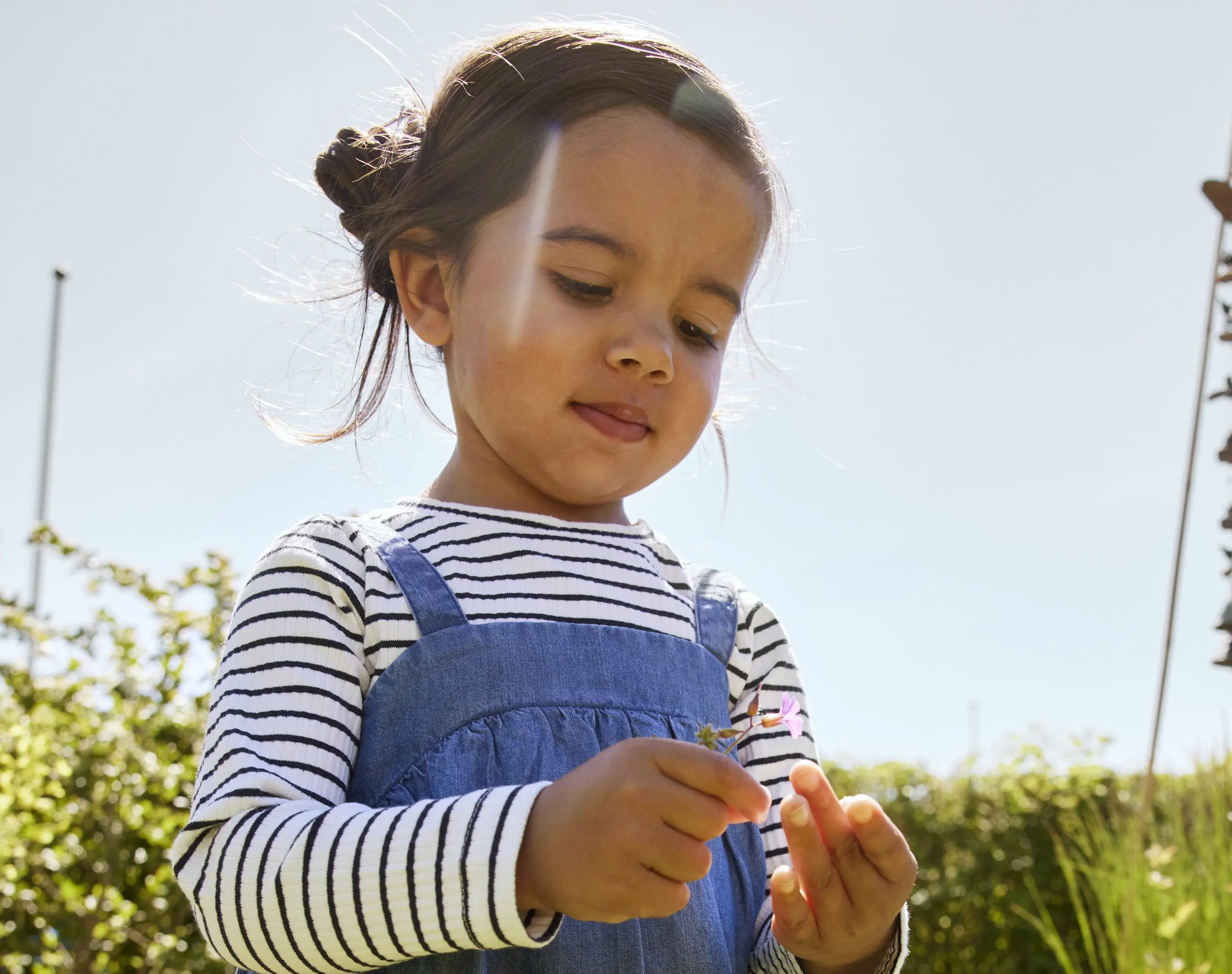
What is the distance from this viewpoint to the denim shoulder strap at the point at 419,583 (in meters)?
1.50

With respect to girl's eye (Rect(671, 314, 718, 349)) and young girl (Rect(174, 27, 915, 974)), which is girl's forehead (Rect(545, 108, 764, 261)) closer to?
young girl (Rect(174, 27, 915, 974))

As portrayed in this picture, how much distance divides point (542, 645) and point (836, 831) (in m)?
0.46

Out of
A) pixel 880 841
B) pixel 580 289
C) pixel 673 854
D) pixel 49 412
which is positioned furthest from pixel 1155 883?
pixel 49 412

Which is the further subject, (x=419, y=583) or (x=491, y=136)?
(x=491, y=136)

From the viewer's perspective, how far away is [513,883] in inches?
42.7

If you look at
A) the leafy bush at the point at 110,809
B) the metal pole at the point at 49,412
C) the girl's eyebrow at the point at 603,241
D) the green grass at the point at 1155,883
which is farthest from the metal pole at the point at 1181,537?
the metal pole at the point at 49,412

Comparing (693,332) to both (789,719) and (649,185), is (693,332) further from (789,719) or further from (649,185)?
(789,719)

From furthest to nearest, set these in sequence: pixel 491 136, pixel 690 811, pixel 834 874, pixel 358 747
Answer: pixel 491 136 → pixel 358 747 → pixel 834 874 → pixel 690 811

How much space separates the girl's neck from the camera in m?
1.76

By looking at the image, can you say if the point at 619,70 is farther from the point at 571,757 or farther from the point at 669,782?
the point at 669,782

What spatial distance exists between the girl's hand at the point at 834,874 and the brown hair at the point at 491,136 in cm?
94

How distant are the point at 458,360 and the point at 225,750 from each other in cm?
70

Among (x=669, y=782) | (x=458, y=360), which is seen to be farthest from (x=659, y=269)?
(x=669, y=782)

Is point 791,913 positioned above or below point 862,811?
below
